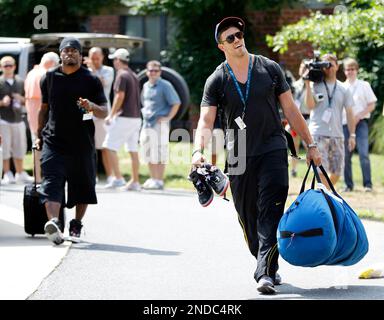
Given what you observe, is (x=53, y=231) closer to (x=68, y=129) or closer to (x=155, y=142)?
(x=68, y=129)

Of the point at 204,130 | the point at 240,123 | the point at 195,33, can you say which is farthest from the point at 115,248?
the point at 195,33

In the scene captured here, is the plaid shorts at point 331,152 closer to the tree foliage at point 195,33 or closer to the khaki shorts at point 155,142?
the khaki shorts at point 155,142

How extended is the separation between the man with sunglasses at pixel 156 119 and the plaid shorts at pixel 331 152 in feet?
12.7

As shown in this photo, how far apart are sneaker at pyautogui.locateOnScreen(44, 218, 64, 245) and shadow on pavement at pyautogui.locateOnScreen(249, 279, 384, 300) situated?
2.73 m

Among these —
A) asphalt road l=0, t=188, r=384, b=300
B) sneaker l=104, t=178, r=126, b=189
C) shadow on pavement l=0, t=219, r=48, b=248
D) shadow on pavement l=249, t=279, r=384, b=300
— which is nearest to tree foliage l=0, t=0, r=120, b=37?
sneaker l=104, t=178, r=126, b=189

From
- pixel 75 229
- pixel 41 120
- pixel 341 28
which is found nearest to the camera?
pixel 41 120

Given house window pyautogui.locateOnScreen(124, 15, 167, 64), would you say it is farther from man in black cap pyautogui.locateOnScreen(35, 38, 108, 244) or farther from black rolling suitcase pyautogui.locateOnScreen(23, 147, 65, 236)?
man in black cap pyautogui.locateOnScreen(35, 38, 108, 244)

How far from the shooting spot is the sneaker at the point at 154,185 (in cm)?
1700

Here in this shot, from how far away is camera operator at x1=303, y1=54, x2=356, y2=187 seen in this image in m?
13.5

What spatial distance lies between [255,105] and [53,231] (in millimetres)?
3041

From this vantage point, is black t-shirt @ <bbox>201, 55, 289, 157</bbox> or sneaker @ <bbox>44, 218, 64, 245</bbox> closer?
black t-shirt @ <bbox>201, 55, 289, 157</bbox>

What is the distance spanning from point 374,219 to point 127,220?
2827 millimetres

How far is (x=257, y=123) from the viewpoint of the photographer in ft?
27.8

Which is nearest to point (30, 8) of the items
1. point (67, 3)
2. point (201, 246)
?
point (67, 3)
